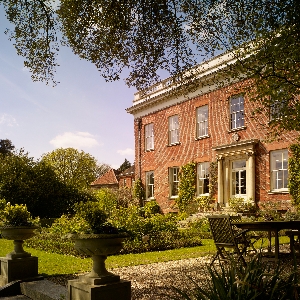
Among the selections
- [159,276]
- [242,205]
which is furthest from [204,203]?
[159,276]

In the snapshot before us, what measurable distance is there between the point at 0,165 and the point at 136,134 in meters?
8.55

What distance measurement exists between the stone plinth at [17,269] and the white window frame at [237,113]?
44.5ft

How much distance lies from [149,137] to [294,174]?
10.7 metres

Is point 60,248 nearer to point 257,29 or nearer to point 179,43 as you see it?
point 179,43

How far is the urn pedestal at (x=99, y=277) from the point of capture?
428 centimetres

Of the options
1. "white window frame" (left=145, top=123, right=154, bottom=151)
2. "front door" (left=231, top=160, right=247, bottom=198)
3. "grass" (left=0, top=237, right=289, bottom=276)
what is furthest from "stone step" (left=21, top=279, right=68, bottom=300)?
"white window frame" (left=145, top=123, right=154, bottom=151)

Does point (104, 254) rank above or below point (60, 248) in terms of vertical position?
above

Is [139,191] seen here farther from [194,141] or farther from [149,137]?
[194,141]

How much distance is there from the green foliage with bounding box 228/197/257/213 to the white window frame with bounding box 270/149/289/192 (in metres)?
1.05

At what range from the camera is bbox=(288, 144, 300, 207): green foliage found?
15.6m

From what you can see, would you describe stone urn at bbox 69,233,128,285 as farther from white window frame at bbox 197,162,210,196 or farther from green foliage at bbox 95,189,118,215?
white window frame at bbox 197,162,210,196

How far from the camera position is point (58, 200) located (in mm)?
21781

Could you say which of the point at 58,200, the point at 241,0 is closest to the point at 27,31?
the point at 241,0

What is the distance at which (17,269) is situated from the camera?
20.6 ft
